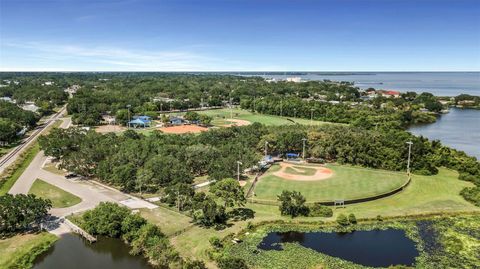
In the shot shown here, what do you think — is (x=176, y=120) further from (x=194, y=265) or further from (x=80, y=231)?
(x=194, y=265)

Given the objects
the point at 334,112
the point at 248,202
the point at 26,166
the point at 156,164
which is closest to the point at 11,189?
the point at 26,166

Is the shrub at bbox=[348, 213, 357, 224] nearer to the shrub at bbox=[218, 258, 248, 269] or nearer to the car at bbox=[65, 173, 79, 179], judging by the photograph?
the shrub at bbox=[218, 258, 248, 269]

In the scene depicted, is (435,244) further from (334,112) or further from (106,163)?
(334,112)

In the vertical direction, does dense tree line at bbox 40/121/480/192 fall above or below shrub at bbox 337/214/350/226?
above

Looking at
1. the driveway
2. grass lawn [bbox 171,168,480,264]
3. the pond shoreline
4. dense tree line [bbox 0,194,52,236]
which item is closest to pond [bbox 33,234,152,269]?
dense tree line [bbox 0,194,52,236]

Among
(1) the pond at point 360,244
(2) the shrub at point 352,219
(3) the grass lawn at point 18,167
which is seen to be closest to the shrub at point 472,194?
(1) the pond at point 360,244
